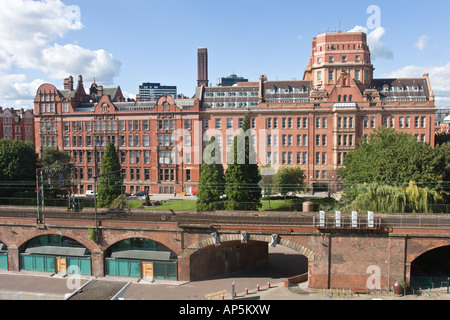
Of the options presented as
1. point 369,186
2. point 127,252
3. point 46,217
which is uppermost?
point 369,186

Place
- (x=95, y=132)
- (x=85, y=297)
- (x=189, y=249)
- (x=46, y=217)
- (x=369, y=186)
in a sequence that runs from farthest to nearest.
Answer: (x=95, y=132) < (x=369, y=186) < (x=46, y=217) < (x=189, y=249) < (x=85, y=297)

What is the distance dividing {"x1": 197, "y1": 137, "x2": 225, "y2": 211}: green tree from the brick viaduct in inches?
407

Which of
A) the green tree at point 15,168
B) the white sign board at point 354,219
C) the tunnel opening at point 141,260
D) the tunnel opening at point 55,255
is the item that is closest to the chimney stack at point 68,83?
the green tree at point 15,168

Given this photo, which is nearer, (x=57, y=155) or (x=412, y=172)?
(x=412, y=172)

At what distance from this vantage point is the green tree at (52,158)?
62.2 metres

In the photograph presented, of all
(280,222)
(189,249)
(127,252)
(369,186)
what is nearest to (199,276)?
(189,249)

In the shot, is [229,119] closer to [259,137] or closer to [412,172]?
[259,137]

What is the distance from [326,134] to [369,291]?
39616 millimetres

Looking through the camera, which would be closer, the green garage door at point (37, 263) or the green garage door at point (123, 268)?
the green garage door at point (123, 268)

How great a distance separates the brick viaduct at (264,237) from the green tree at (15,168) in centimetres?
2055

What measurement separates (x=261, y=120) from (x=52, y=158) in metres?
37.4

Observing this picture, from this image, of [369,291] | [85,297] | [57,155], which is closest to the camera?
[85,297]

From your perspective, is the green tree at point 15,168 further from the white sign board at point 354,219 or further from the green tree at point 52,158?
the white sign board at point 354,219

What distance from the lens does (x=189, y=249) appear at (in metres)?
31.6
